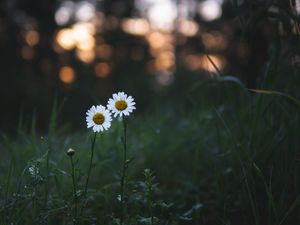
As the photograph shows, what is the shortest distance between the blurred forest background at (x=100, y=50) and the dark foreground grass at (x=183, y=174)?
102 inches

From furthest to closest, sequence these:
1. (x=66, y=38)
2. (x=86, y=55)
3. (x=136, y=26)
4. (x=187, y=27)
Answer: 1. (x=136, y=26)
2. (x=187, y=27)
3. (x=86, y=55)
4. (x=66, y=38)

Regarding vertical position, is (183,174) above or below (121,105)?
above

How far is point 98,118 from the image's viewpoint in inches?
70.9

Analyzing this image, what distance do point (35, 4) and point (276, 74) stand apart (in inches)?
562

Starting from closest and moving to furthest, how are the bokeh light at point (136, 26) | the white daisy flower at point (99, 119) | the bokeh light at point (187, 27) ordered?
the white daisy flower at point (99, 119), the bokeh light at point (187, 27), the bokeh light at point (136, 26)

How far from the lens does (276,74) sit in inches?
94.0

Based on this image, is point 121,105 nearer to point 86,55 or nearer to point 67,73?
point 67,73

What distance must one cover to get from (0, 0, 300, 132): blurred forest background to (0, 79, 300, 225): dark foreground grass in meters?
2.59

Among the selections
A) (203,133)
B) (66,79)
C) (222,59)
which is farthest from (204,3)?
(203,133)

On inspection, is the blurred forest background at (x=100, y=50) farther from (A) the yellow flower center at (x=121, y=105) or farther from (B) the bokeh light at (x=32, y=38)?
(A) the yellow flower center at (x=121, y=105)

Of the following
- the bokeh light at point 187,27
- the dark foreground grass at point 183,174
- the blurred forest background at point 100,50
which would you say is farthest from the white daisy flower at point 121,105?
the bokeh light at point 187,27

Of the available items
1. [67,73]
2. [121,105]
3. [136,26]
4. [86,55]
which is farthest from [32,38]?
[121,105]

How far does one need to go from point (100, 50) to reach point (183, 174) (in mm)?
17339

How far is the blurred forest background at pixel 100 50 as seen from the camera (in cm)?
1193
